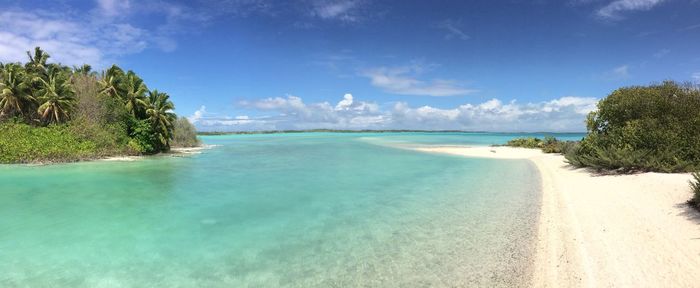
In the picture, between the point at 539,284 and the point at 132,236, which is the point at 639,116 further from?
the point at 132,236

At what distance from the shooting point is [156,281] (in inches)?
281

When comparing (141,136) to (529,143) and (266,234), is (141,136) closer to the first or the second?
(266,234)

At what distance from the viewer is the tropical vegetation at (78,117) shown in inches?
1254

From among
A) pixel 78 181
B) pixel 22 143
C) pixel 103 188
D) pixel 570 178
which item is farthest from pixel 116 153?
pixel 570 178

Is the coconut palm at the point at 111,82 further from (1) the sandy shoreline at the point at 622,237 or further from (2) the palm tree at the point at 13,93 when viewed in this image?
(1) the sandy shoreline at the point at 622,237

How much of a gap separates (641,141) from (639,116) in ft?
9.64

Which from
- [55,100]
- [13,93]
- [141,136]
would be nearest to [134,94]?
[141,136]

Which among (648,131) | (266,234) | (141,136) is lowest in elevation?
(266,234)

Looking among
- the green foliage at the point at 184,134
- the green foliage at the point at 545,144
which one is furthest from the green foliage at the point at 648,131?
the green foliage at the point at 184,134

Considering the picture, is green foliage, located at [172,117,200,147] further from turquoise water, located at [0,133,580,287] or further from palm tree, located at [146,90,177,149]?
turquoise water, located at [0,133,580,287]

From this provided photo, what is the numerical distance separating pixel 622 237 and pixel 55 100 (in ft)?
150

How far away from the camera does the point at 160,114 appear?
1656 inches

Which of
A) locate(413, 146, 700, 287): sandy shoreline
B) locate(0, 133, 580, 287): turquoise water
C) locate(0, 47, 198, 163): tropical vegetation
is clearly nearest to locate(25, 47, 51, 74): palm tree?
locate(0, 47, 198, 163): tropical vegetation

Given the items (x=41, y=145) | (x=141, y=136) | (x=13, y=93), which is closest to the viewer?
(x=41, y=145)
